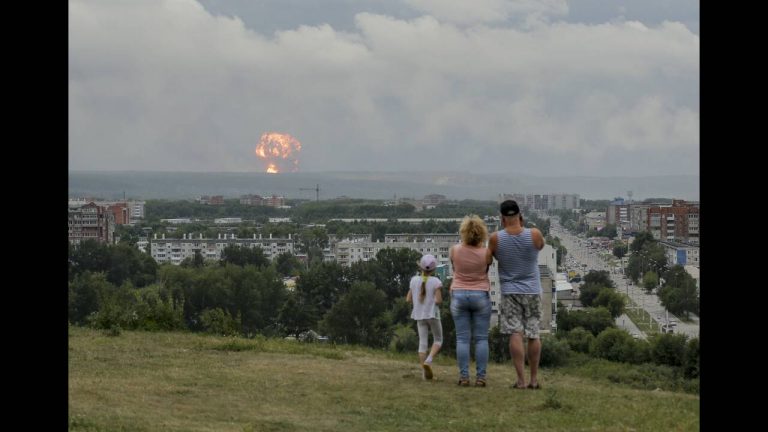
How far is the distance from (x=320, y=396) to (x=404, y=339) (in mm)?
7893

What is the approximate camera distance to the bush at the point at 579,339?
13562 mm

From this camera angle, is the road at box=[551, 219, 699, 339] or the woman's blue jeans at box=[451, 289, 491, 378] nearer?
the woman's blue jeans at box=[451, 289, 491, 378]

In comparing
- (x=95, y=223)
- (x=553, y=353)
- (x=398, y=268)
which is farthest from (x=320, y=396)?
(x=95, y=223)

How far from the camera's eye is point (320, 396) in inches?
295

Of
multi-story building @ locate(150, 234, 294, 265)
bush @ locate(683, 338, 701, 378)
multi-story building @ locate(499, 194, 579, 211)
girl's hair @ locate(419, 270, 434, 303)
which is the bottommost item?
bush @ locate(683, 338, 701, 378)

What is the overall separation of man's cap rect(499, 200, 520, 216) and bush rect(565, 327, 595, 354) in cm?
627

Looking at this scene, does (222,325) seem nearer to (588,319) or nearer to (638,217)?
(588,319)

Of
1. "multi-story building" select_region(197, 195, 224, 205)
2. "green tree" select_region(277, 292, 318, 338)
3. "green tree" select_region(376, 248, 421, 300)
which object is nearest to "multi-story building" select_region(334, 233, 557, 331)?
"green tree" select_region(376, 248, 421, 300)

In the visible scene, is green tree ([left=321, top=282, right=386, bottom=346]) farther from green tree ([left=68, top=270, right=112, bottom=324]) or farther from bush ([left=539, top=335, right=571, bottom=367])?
bush ([left=539, top=335, right=571, bottom=367])

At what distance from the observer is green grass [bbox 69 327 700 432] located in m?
6.39

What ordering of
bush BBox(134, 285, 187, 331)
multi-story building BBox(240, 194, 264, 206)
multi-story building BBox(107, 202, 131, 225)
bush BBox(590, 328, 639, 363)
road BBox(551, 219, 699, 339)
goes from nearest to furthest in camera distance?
1. bush BBox(134, 285, 187, 331)
2. bush BBox(590, 328, 639, 363)
3. road BBox(551, 219, 699, 339)
4. multi-story building BBox(107, 202, 131, 225)
5. multi-story building BBox(240, 194, 264, 206)

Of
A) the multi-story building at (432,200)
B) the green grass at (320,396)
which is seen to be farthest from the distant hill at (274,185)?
the green grass at (320,396)
